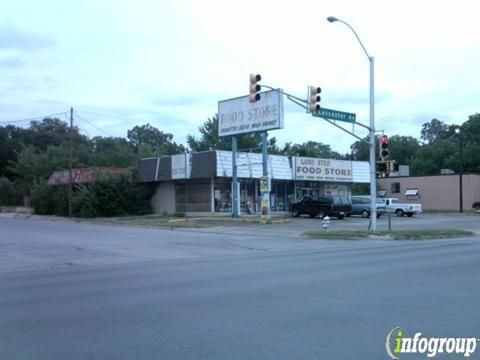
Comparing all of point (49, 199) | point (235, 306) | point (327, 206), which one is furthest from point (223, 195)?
point (235, 306)

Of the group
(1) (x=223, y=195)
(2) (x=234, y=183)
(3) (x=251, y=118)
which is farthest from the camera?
(1) (x=223, y=195)

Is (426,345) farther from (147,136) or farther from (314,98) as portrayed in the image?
(147,136)

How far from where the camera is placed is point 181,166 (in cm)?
4616

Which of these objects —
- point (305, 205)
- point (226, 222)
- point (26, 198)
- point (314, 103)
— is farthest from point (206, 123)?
point (314, 103)

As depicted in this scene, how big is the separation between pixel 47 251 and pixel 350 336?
15706 mm

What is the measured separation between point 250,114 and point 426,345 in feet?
114

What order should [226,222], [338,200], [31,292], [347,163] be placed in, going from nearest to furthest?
1. [31,292]
2. [226,222]
3. [338,200]
4. [347,163]

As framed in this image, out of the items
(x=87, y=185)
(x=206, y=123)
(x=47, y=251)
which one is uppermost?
(x=206, y=123)

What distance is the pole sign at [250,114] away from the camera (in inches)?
1529

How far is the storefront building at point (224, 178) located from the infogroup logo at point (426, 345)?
3555 cm

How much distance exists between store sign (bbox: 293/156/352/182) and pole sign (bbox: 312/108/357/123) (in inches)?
828

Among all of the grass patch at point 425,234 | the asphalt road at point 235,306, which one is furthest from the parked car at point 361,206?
the asphalt road at point 235,306

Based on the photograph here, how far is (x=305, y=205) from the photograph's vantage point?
45188mm

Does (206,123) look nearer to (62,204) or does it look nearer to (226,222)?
(62,204)
